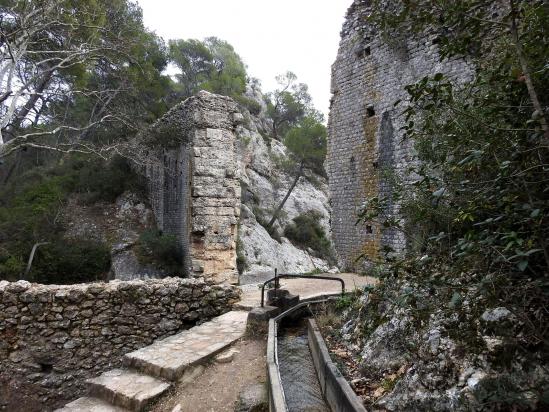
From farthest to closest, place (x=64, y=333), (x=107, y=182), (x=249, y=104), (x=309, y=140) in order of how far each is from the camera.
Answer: (x=249, y=104), (x=309, y=140), (x=107, y=182), (x=64, y=333)

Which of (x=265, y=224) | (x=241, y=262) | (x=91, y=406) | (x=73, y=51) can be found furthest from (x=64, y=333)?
(x=265, y=224)

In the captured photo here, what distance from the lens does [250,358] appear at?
450cm

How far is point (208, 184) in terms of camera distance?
9.73m

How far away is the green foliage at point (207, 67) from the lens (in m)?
24.7

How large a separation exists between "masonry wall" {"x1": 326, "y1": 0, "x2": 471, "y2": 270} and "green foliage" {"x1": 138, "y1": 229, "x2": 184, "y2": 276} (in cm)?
489

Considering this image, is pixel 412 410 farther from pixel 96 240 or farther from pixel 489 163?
pixel 96 240

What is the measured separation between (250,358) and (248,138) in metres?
19.2

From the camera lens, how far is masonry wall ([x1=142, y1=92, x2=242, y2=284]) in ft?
31.7

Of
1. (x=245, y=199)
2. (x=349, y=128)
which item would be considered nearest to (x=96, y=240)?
(x=245, y=199)

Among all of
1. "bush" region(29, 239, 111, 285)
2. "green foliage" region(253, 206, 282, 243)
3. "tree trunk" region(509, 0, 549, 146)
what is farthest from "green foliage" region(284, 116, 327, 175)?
"tree trunk" region(509, 0, 549, 146)

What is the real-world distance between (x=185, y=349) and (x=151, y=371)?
53cm

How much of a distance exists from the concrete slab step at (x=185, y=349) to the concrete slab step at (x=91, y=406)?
0.52 meters

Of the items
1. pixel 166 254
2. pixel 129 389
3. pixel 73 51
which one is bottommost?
pixel 129 389

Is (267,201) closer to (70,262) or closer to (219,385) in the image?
(70,262)
